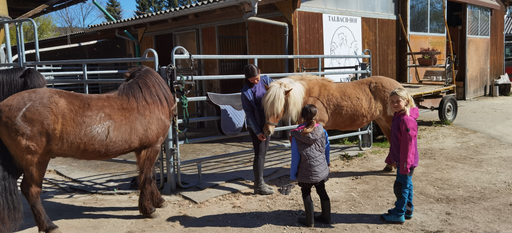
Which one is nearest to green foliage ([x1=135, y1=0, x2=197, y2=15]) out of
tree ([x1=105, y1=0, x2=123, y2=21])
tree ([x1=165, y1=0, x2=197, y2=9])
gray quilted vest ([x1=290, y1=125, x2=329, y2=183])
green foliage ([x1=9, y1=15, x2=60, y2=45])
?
tree ([x1=165, y1=0, x2=197, y2=9])

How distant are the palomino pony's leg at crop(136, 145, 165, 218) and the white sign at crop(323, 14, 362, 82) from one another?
4841 millimetres

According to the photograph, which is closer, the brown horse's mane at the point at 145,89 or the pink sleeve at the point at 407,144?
the pink sleeve at the point at 407,144

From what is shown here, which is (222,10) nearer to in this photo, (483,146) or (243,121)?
(243,121)

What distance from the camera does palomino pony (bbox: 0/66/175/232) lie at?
9.92ft

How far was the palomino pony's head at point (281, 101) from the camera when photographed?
3877mm

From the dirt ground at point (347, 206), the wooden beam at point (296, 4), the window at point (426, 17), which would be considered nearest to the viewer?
the dirt ground at point (347, 206)

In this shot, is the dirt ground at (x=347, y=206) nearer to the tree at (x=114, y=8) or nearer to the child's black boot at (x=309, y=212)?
the child's black boot at (x=309, y=212)

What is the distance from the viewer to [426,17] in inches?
427

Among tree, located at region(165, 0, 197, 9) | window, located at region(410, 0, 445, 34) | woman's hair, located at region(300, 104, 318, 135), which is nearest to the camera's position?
woman's hair, located at region(300, 104, 318, 135)

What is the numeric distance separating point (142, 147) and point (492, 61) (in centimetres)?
1540

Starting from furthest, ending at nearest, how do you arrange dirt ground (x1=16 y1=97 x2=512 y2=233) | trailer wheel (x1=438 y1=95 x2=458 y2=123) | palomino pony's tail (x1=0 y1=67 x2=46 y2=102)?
1. trailer wheel (x1=438 y1=95 x2=458 y2=123)
2. palomino pony's tail (x1=0 y1=67 x2=46 y2=102)
3. dirt ground (x1=16 y1=97 x2=512 y2=233)

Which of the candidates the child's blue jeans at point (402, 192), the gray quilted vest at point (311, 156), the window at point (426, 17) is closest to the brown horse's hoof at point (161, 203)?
the gray quilted vest at point (311, 156)

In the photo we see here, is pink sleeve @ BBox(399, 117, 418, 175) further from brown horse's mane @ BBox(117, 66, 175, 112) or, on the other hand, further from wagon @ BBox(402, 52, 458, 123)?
wagon @ BBox(402, 52, 458, 123)

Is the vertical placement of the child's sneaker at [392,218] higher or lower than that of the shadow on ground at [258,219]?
higher
